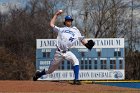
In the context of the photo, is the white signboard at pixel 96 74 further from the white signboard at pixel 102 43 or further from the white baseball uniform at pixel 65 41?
the white baseball uniform at pixel 65 41

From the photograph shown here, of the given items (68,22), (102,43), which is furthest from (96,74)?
(68,22)

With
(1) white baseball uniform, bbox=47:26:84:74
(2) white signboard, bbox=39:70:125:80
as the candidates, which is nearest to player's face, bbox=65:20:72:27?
(1) white baseball uniform, bbox=47:26:84:74

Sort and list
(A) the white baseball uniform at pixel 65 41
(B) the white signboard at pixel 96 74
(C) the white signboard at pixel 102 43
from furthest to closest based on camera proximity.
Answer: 1. (C) the white signboard at pixel 102 43
2. (B) the white signboard at pixel 96 74
3. (A) the white baseball uniform at pixel 65 41

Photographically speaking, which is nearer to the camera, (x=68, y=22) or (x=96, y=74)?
(x=68, y=22)

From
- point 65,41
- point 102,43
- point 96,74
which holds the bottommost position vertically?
point 96,74

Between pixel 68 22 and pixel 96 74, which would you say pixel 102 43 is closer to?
pixel 96 74

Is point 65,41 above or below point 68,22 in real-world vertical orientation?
below

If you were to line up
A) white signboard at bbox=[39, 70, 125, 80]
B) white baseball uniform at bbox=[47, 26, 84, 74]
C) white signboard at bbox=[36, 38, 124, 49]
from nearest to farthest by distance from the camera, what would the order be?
1. white baseball uniform at bbox=[47, 26, 84, 74]
2. white signboard at bbox=[39, 70, 125, 80]
3. white signboard at bbox=[36, 38, 124, 49]

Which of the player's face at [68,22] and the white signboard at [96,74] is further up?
the player's face at [68,22]

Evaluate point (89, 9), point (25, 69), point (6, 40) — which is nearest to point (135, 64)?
point (89, 9)

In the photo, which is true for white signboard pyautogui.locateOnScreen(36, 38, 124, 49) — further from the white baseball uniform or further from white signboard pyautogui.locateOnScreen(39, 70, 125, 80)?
the white baseball uniform

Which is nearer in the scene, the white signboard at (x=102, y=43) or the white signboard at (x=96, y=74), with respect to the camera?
the white signboard at (x=96, y=74)

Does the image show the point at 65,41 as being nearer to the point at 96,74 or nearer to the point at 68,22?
the point at 68,22

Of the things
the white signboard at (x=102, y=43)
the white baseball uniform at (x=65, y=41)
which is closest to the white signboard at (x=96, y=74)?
the white signboard at (x=102, y=43)
